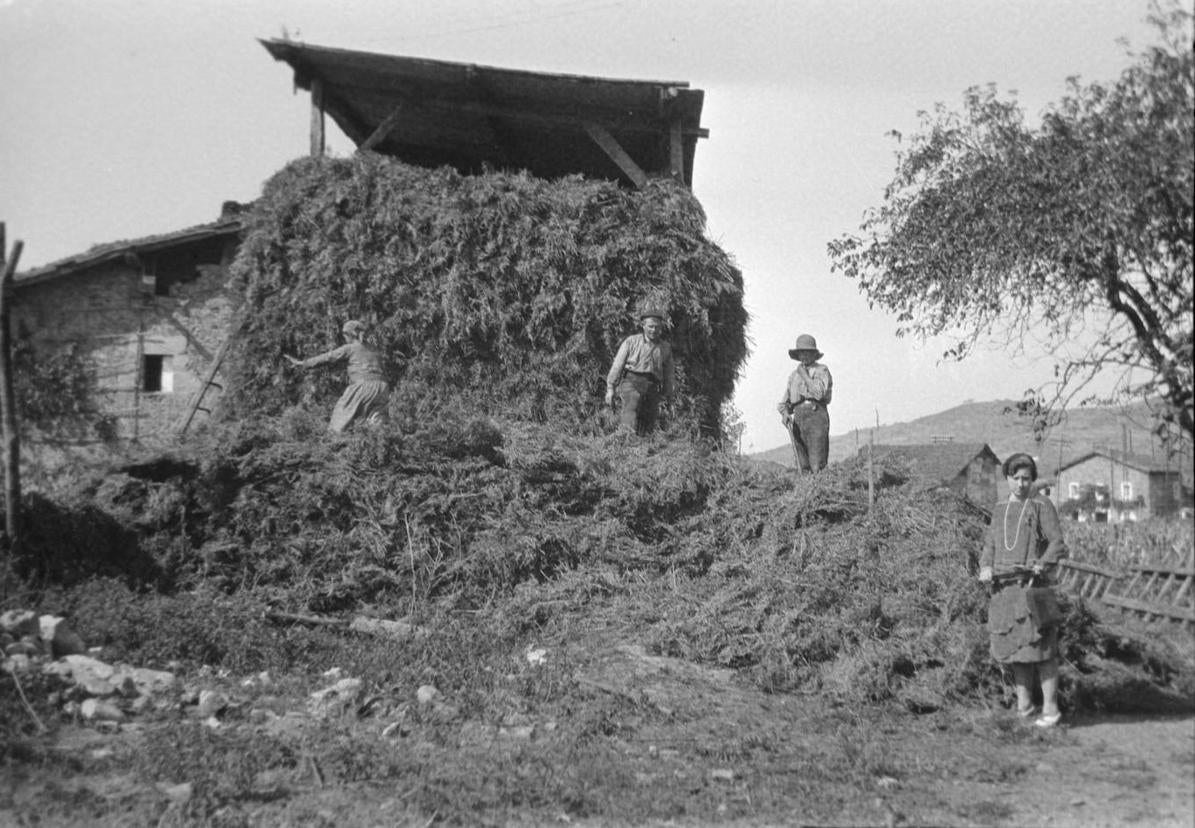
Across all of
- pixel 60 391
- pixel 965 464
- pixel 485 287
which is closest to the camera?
pixel 485 287

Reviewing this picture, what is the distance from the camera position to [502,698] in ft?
Result: 16.9

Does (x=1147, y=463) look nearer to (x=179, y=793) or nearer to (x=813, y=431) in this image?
(x=813, y=431)

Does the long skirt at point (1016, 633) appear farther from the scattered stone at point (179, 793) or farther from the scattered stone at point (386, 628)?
the scattered stone at point (179, 793)

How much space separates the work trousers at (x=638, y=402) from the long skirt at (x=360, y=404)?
234 cm

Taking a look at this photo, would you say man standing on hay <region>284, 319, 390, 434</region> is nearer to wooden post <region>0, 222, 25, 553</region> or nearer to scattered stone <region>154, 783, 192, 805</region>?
wooden post <region>0, 222, 25, 553</region>

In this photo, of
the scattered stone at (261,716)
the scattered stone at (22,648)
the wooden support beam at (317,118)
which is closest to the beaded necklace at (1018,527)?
the scattered stone at (261,716)

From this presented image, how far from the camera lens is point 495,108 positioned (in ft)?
40.7

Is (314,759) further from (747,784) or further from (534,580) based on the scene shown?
(534,580)

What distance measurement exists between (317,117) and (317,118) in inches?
0.7

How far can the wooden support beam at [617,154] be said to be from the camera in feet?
37.0

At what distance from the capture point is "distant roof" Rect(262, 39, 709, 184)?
11.4 meters

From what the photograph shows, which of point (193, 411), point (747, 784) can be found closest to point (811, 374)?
point (747, 784)

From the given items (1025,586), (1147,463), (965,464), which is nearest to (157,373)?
(1025,586)

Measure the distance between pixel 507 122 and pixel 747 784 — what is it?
1086 centimetres
